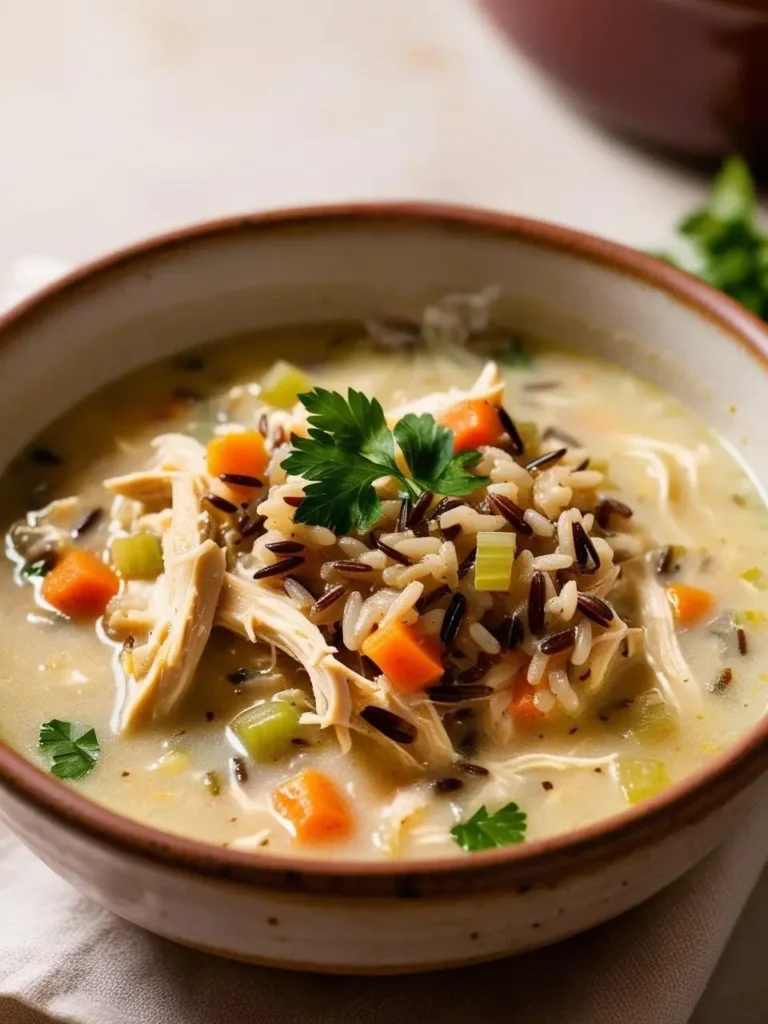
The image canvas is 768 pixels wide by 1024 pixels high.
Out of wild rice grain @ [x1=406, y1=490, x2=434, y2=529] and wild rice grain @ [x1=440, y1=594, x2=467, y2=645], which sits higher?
wild rice grain @ [x1=406, y1=490, x2=434, y2=529]

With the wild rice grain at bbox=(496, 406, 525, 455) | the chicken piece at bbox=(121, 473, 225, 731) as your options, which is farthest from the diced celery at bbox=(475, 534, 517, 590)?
the chicken piece at bbox=(121, 473, 225, 731)

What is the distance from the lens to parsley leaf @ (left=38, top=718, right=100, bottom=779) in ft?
6.66

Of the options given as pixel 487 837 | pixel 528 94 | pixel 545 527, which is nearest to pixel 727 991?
pixel 487 837

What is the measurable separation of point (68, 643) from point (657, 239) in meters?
2.35

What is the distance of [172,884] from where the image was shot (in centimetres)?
165

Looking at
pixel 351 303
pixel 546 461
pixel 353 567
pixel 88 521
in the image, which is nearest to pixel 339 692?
pixel 353 567

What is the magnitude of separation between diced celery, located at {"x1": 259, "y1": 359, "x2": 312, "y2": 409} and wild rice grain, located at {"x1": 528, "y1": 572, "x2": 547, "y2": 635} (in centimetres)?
88

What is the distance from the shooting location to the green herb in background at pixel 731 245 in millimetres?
3326

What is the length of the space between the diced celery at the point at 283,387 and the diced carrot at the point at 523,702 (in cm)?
95

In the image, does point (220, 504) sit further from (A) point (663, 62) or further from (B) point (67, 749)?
(A) point (663, 62)

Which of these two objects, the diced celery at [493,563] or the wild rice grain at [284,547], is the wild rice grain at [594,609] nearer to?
the diced celery at [493,563]

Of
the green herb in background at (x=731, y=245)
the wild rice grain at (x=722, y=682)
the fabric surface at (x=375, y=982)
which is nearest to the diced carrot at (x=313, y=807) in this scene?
the fabric surface at (x=375, y=982)

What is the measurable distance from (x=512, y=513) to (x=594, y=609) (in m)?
0.22

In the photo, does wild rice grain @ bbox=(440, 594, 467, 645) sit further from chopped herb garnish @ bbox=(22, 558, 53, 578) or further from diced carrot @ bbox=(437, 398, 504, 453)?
chopped herb garnish @ bbox=(22, 558, 53, 578)
